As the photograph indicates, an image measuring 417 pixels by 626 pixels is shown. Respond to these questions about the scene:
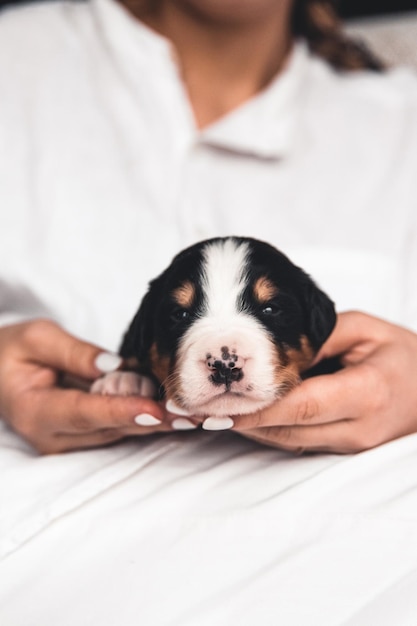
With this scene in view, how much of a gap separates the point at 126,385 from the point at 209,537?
35 cm

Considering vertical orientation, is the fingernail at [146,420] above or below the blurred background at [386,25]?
below

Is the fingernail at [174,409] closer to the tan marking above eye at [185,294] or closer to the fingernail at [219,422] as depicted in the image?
the fingernail at [219,422]

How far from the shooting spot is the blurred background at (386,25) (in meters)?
2.81

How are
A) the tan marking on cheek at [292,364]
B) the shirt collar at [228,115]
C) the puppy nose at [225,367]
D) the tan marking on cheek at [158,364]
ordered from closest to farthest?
1. the puppy nose at [225,367]
2. the tan marking on cheek at [292,364]
3. the tan marking on cheek at [158,364]
4. the shirt collar at [228,115]

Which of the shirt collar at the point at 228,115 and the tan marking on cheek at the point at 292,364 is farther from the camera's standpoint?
the shirt collar at the point at 228,115

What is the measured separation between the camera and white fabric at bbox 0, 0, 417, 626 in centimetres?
120

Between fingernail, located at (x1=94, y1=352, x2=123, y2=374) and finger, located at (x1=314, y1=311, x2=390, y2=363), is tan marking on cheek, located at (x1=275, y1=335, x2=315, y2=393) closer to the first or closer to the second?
finger, located at (x1=314, y1=311, x2=390, y2=363)

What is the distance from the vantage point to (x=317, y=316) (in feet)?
4.51

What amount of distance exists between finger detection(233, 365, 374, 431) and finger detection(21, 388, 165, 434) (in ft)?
0.62

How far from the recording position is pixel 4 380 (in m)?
1.64

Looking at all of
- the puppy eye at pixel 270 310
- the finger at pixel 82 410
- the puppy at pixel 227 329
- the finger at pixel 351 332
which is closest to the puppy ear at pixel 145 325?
the puppy at pixel 227 329

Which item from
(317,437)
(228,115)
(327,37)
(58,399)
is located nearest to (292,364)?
(317,437)

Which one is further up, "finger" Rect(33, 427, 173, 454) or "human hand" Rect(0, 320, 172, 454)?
"human hand" Rect(0, 320, 172, 454)

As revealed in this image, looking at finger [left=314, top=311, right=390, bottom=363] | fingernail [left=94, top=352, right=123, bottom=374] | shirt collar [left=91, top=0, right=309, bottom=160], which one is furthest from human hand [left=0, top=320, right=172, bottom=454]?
shirt collar [left=91, top=0, right=309, bottom=160]
